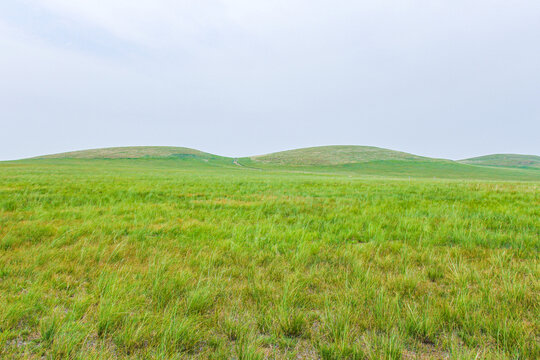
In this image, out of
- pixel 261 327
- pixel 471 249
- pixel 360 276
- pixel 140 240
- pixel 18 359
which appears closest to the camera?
pixel 18 359

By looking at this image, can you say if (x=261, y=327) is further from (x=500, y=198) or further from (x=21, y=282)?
(x=500, y=198)

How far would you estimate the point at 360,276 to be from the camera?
2359 millimetres

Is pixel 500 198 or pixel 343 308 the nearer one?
pixel 343 308

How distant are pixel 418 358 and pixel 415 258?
65.9 inches

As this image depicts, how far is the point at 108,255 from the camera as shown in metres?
2.79

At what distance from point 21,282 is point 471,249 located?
512 cm

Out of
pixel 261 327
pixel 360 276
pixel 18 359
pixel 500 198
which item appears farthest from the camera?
pixel 500 198

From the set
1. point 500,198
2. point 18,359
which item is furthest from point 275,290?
point 500,198

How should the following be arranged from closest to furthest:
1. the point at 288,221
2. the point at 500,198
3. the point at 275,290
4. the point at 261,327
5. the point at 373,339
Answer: the point at 373,339 → the point at 261,327 → the point at 275,290 → the point at 288,221 → the point at 500,198

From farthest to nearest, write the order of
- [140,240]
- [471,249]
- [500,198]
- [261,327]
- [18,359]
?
[500,198] < [140,240] < [471,249] < [261,327] < [18,359]

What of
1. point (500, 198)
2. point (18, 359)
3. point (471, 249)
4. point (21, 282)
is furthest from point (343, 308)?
point (500, 198)

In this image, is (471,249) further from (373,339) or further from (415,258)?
(373,339)

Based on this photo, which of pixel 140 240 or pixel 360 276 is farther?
pixel 140 240

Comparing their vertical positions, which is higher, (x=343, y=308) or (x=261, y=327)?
(x=343, y=308)
